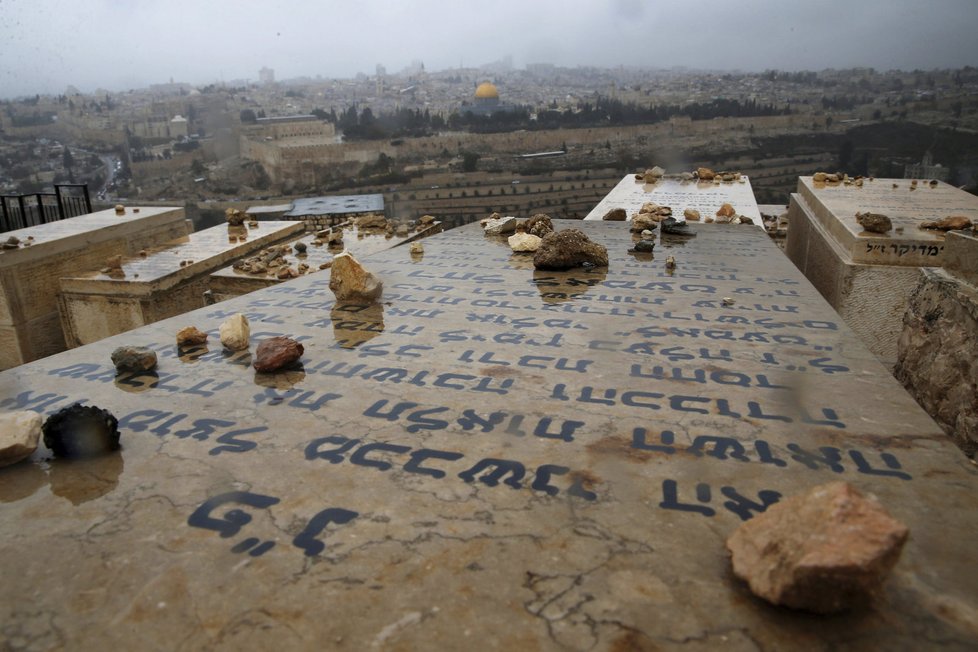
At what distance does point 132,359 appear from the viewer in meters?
3.10

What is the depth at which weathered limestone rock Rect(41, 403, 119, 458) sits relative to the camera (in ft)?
7.51

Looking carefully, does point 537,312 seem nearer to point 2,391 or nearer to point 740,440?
point 740,440

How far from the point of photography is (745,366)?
121 inches

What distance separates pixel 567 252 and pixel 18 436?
366 centimetres

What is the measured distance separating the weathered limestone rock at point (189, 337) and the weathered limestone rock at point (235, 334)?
0.37 ft

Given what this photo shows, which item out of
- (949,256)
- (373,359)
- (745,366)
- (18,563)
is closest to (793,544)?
(745,366)

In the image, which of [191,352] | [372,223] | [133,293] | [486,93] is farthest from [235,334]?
[486,93]

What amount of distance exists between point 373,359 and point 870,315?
4370mm

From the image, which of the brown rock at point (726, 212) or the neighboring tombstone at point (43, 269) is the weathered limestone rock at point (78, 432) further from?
the brown rock at point (726, 212)

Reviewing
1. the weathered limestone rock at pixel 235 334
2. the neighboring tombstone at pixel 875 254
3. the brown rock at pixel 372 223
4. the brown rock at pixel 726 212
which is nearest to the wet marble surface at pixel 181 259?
the brown rock at pixel 372 223

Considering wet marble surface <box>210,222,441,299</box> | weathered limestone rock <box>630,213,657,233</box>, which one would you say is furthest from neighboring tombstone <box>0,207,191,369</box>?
Answer: weathered limestone rock <box>630,213,657,233</box>

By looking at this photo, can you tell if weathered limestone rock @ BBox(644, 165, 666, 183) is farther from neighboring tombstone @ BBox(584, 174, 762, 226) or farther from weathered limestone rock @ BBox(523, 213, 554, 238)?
weathered limestone rock @ BBox(523, 213, 554, 238)

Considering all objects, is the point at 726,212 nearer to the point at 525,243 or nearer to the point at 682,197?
the point at 682,197

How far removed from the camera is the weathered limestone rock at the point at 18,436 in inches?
88.0
